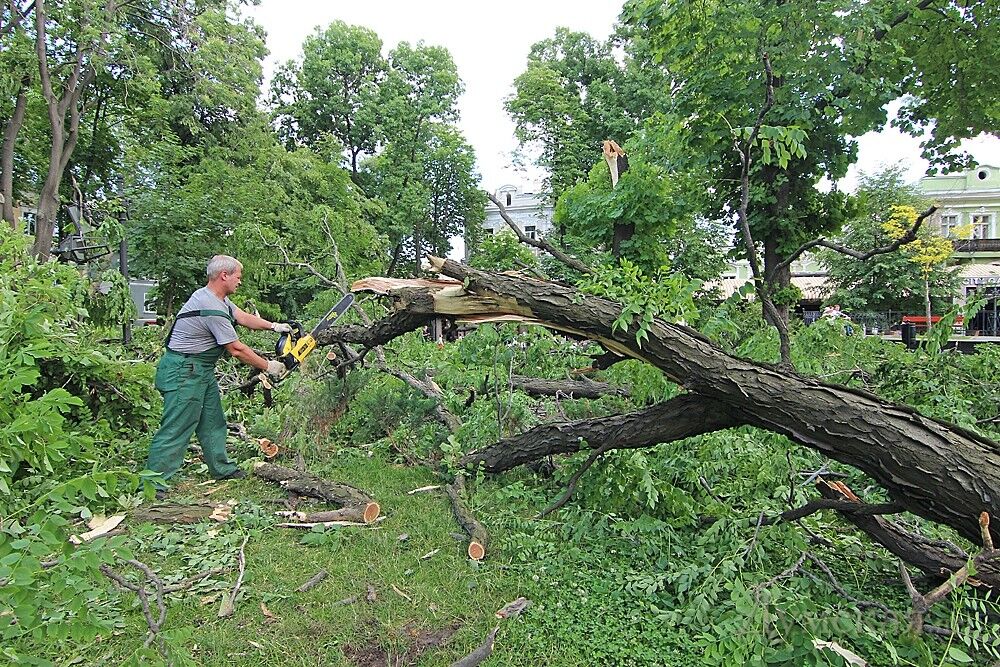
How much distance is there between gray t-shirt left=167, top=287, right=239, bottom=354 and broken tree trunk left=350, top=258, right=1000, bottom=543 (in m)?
1.44

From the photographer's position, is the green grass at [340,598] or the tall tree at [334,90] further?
the tall tree at [334,90]

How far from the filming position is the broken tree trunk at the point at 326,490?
342 cm

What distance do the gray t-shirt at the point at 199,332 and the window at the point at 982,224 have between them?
36106 millimetres

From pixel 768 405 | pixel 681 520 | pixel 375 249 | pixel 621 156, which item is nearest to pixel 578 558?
pixel 681 520

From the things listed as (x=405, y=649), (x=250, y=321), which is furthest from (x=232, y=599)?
(x=250, y=321)

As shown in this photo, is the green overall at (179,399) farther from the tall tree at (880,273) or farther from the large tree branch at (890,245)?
the tall tree at (880,273)

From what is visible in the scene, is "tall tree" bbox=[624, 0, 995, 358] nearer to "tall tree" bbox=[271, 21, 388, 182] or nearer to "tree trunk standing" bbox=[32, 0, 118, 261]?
"tree trunk standing" bbox=[32, 0, 118, 261]

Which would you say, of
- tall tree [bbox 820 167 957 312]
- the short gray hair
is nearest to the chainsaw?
the short gray hair

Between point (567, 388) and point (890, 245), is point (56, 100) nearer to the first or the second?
point (567, 388)

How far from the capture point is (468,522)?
10.6 feet

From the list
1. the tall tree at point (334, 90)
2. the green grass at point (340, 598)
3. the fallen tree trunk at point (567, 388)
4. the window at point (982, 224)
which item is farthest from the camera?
the window at point (982, 224)

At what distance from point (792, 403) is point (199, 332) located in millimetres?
3670

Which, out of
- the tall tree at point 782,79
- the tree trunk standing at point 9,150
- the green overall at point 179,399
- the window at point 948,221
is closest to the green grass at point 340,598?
the green overall at point 179,399

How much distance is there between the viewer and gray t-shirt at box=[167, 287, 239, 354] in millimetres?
3867
